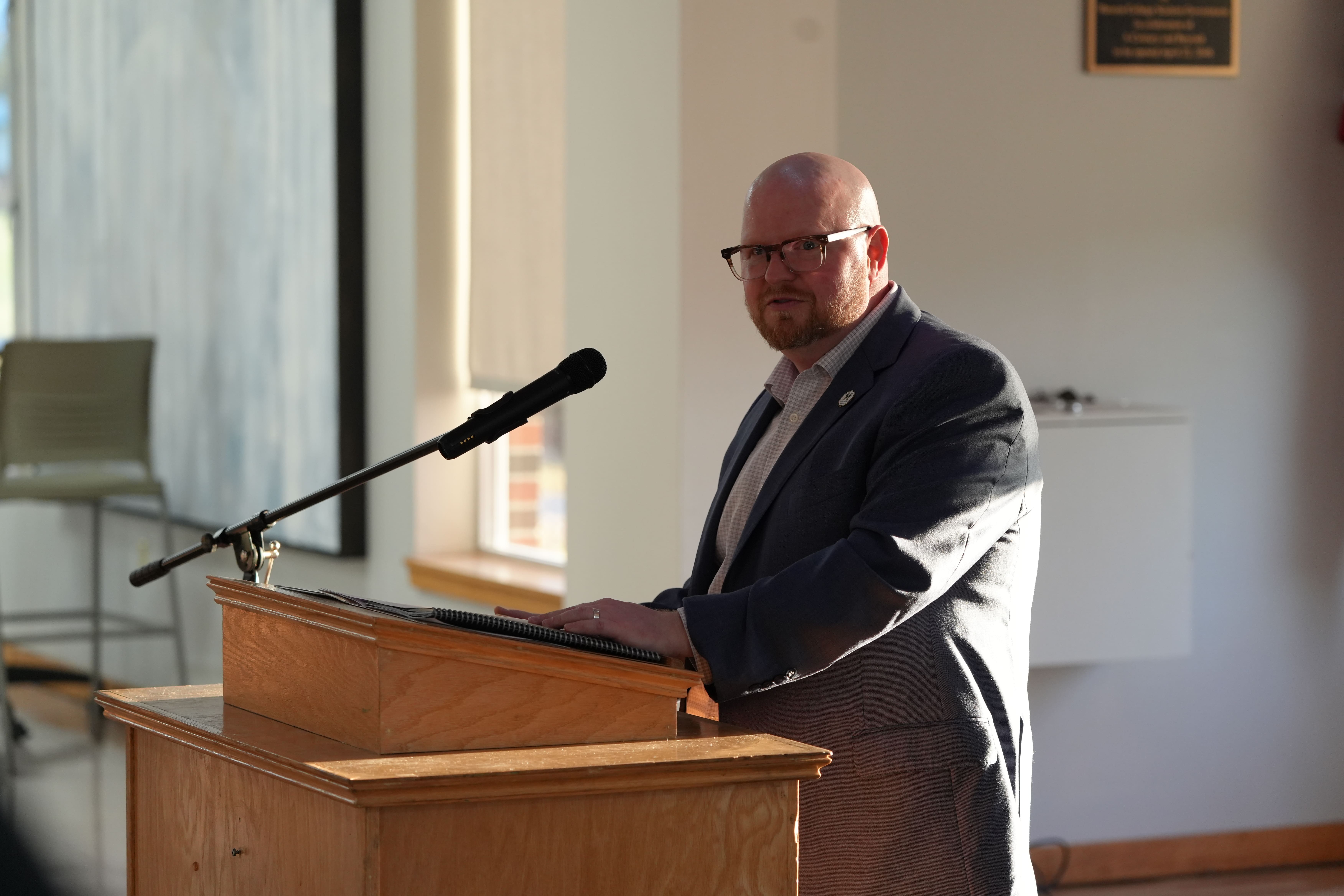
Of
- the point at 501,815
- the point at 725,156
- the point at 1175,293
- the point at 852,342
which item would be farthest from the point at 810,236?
the point at 1175,293

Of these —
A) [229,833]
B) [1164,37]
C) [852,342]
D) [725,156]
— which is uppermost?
[1164,37]

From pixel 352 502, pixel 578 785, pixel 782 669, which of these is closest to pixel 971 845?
pixel 782 669

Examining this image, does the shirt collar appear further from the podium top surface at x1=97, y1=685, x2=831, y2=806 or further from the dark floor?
the dark floor

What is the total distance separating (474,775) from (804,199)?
915 millimetres

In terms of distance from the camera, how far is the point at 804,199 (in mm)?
2051

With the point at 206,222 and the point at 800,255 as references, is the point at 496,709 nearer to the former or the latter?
the point at 800,255

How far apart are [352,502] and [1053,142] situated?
242cm

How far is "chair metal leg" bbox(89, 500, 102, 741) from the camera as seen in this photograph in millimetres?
5883

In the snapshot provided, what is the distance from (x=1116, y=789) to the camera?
3900 millimetres

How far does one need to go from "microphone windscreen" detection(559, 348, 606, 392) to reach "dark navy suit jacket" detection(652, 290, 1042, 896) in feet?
0.87

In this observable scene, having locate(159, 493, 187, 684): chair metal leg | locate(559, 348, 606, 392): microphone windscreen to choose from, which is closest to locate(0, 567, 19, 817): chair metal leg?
locate(159, 493, 187, 684): chair metal leg

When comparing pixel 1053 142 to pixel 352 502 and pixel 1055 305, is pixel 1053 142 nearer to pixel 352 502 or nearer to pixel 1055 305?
pixel 1055 305

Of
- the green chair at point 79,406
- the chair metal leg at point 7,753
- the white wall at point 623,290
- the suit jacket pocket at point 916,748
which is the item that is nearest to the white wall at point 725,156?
the white wall at point 623,290

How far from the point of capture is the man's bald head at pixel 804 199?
2.05 m
